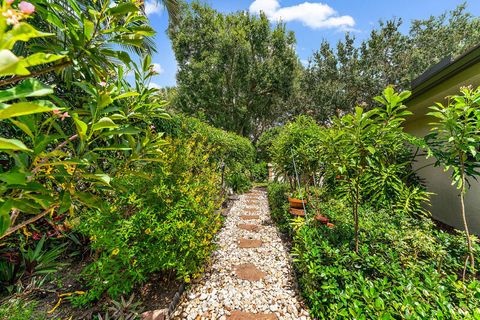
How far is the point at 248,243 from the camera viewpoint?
361 cm

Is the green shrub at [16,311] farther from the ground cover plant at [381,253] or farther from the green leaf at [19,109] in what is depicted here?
the ground cover plant at [381,253]

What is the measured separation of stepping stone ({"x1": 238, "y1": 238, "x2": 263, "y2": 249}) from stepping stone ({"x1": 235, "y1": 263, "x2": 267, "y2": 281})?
1.81 ft

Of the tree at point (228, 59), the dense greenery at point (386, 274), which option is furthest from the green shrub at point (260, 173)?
the dense greenery at point (386, 274)

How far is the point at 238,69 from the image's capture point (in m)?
12.5

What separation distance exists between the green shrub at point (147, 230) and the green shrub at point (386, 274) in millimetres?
1353

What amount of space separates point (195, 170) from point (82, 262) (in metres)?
2.00

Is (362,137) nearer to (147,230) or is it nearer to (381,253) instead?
(381,253)

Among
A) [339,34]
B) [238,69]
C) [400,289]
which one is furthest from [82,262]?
[339,34]

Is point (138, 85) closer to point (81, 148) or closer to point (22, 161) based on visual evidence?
point (81, 148)

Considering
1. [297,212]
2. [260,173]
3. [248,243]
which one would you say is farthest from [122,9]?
[260,173]

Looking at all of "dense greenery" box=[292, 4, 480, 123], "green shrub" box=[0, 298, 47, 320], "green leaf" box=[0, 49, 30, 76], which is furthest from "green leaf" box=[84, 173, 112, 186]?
"dense greenery" box=[292, 4, 480, 123]

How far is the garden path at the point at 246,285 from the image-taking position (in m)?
2.05

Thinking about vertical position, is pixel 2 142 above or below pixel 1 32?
below

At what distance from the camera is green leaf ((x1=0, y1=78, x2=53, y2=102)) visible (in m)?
0.56
